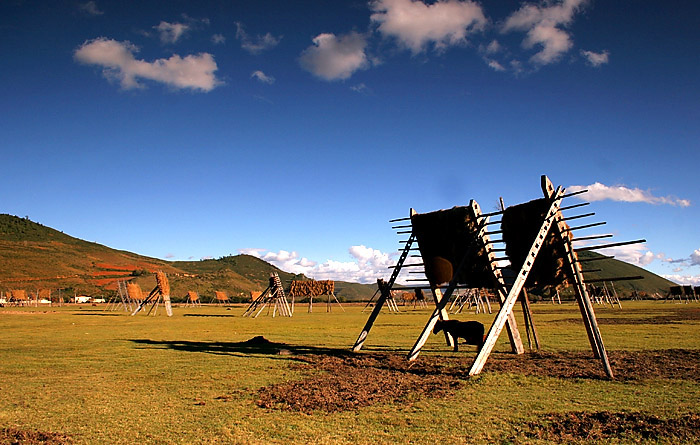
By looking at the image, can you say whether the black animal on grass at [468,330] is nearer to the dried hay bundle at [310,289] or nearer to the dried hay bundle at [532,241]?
the dried hay bundle at [532,241]

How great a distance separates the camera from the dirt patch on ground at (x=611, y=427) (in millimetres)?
5145

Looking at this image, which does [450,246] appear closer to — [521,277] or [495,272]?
[495,272]

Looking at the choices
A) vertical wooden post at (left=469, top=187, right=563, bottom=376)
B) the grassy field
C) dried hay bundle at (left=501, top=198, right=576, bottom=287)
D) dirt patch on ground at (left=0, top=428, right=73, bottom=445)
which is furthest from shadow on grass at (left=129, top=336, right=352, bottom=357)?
dirt patch on ground at (left=0, top=428, right=73, bottom=445)

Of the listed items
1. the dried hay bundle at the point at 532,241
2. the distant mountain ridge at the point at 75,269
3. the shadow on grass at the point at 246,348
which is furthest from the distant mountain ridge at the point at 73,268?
the dried hay bundle at the point at 532,241

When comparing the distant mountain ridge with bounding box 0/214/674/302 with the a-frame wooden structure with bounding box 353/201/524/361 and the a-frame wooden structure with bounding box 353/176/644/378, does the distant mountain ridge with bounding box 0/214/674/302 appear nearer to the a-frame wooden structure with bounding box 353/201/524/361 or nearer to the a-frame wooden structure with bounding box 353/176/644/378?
the a-frame wooden structure with bounding box 353/201/524/361

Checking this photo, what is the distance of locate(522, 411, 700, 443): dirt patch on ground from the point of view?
514cm

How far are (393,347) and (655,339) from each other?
8840 millimetres

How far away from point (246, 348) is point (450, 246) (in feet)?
24.5

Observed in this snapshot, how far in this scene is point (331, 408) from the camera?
22.3ft

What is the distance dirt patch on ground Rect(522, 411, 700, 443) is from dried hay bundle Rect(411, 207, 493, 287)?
587cm

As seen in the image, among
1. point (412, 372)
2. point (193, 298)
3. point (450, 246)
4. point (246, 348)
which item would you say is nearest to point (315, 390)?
point (412, 372)

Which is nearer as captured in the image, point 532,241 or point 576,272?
point 576,272

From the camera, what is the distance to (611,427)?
18.1ft

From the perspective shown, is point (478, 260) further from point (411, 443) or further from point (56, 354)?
point (56, 354)
